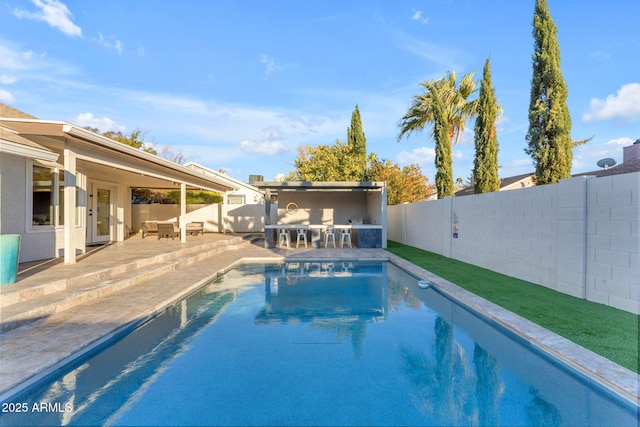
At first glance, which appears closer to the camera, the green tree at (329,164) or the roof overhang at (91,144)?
the roof overhang at (91,144)

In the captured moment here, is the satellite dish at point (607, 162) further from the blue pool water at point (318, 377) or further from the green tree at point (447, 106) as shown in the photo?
the blue pool water at point (318, 377)

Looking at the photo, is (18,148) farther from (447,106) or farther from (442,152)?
(447,106)

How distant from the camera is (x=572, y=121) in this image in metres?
8.52

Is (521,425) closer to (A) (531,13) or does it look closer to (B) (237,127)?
(A) (531,13)

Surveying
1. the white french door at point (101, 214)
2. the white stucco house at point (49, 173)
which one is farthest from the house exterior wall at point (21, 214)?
the white french door at point (101, 214)

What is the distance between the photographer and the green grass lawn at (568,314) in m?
3.67

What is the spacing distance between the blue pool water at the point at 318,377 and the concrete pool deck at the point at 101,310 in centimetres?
17

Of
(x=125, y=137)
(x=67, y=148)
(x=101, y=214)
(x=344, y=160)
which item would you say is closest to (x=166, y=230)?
(x=101, y=214)

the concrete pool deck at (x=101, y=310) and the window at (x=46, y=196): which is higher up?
the window at (x=46, y=196)

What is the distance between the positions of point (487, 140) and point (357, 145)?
11.2m

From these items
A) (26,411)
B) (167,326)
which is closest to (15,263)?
(167,326)

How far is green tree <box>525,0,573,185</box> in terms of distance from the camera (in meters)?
8.48

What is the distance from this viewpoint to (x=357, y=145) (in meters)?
22.6

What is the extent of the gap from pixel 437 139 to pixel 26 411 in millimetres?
15425
